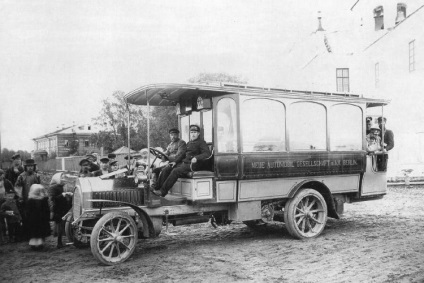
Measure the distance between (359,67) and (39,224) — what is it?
23.1 m

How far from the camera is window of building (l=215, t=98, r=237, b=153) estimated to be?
279 inches

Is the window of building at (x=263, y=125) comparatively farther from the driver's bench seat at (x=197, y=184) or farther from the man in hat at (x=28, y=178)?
the man in hat at (x=28, y=178)

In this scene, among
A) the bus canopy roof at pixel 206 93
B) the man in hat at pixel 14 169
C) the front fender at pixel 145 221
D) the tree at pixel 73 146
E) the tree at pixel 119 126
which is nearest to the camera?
the front fender at pixel 145 221

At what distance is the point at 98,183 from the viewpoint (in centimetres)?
648

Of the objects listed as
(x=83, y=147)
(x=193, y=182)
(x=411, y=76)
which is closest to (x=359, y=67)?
(x=411, y=76)

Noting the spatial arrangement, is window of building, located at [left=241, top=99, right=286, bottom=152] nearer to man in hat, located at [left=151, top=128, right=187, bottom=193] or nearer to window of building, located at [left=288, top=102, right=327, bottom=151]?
window of building, located at [left=288, top=102, right=327, bottom=151]

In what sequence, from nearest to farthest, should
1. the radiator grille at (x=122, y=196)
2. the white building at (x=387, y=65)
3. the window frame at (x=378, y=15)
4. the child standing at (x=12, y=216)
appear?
the radiator grille at (x=122, y=196) < the child standing at (x=12, y=216) < the white building at (x=387, y=65) < the window frame at (x=378, y=15)

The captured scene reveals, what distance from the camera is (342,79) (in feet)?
88.5

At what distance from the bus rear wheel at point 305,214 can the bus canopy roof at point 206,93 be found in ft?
5.75

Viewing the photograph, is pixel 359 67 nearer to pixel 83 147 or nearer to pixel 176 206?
pixel 176 206

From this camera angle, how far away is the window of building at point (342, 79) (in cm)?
2684

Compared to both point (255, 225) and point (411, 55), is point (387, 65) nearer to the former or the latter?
point (411, 55)

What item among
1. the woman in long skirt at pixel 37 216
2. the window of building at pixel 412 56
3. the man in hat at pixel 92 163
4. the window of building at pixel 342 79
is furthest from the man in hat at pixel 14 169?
the window of building at pixel 342 79

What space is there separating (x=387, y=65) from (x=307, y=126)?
1719 centimetres
